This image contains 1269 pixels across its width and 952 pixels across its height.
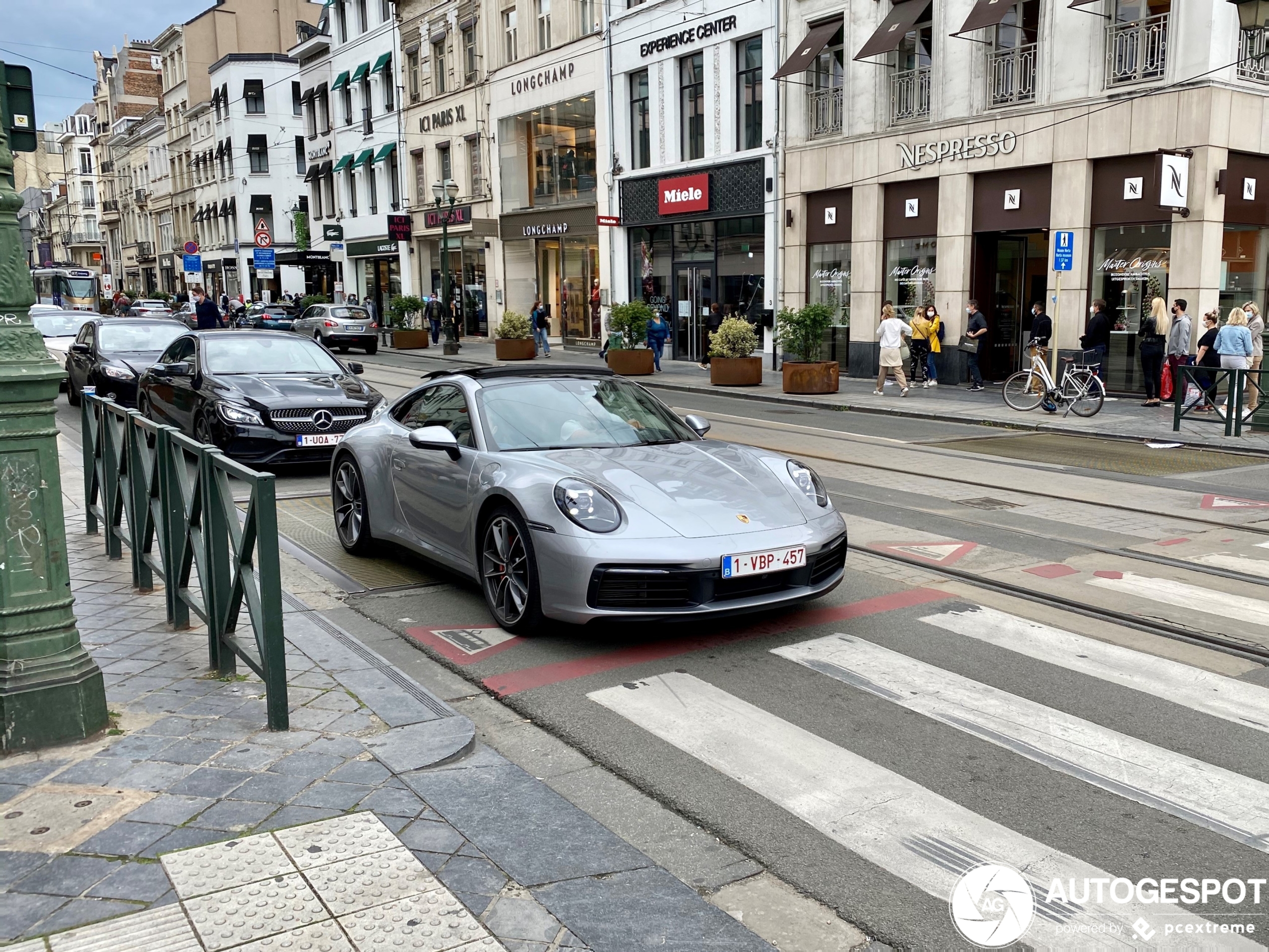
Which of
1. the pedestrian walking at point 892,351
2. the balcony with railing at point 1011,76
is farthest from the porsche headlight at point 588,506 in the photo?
the balcony with railing at point 1011,76

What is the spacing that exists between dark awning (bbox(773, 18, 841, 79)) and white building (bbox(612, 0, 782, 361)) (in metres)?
1.40

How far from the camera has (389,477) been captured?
7492mm

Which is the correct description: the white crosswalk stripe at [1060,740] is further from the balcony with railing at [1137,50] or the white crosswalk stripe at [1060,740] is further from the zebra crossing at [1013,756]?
the balcony with railing at [1137,50]

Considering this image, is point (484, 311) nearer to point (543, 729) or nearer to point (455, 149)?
point (455, 149)

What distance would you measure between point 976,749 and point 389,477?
4.44 metres

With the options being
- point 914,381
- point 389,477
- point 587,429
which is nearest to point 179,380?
point 389,477

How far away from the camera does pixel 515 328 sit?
31031mm

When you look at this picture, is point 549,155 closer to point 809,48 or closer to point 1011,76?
point 809,48

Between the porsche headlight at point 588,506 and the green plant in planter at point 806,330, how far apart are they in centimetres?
1636

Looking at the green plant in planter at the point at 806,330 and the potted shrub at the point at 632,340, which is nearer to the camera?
the green plant in planter at the point at 806,330

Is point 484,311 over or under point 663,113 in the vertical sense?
under

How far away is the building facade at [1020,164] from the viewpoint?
18.7m

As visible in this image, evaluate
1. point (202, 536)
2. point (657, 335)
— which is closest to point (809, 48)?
point (657, 335)

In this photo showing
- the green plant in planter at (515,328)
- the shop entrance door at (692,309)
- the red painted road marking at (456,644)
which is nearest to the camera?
the red painted road marking at (456,644)
